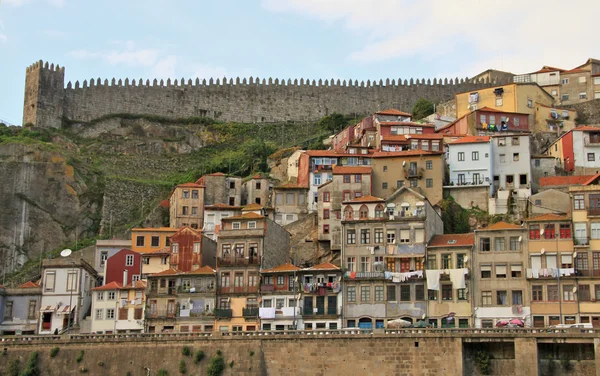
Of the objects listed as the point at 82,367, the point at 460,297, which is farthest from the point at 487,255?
the point at 82,367

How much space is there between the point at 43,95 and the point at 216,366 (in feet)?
205

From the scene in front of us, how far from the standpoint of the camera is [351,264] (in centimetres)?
7288

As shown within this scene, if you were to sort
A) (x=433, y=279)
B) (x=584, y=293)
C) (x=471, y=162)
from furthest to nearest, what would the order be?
(x=471, y=162)
(x=433, y=279)
(x=584, y=293)

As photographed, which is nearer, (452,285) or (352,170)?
(452,285)

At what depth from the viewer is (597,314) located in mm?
66312

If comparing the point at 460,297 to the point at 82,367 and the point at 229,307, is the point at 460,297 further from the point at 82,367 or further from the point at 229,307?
the point at 82,367

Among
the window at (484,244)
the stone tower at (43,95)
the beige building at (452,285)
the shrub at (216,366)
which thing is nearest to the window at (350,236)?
the beige building at (452,285)

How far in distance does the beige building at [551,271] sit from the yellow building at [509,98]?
3257 centimetres

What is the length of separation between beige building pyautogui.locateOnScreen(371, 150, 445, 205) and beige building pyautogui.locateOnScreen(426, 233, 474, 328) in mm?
11452

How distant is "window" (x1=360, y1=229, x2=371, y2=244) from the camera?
242ft

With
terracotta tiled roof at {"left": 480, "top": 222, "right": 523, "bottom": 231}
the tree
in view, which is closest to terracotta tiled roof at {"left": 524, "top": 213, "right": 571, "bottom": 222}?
terracotta tiled roof at {"left": 480, "top": 222, "right": 523, "bottom": 231}

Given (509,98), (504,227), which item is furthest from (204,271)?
(509,98)

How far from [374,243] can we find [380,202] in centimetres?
357

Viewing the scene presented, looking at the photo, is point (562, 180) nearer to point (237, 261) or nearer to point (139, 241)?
point (237, 261)
